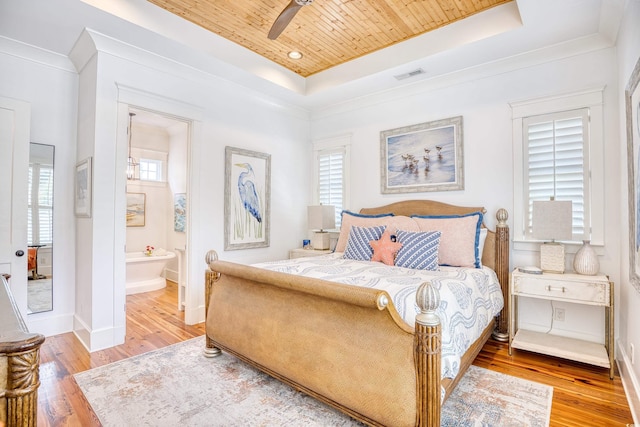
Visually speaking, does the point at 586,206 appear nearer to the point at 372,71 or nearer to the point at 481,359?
the point at 481,359

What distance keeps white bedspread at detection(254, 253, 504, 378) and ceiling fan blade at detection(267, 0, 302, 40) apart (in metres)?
1.91

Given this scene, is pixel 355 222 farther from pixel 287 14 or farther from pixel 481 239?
pixel 287 14

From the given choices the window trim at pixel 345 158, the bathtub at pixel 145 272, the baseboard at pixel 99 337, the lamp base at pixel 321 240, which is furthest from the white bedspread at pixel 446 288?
the bathtub at pixel 145 272

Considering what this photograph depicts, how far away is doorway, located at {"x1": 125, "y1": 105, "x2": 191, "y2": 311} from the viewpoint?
5566 mm

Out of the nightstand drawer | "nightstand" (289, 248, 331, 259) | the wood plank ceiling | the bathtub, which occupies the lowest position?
the bathtub

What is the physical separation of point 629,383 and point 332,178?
3583 millimetres

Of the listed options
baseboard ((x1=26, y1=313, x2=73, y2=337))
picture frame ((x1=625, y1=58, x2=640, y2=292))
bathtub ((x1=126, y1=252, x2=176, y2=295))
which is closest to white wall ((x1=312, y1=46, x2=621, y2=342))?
picture frame ((x1=625, y1=58, x2=640, y2=292))

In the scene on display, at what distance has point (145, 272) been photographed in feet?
16.9

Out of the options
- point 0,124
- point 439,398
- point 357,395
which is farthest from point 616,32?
point 0,124

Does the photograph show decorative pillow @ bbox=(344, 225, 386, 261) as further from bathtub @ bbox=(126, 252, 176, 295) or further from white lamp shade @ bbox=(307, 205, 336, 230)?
bathtub @ bbox=(126, 252, 176, 295)

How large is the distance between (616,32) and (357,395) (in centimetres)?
341

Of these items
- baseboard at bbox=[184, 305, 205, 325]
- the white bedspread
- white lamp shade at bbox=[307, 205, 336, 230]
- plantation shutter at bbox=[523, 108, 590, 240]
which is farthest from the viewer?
white lamp shade at bbox=[307, 205, 336, 230]

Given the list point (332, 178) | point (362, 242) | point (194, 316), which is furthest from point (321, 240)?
point (194, 316)

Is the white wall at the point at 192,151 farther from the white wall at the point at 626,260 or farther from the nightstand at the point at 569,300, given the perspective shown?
the white wall at the point at 626,260
